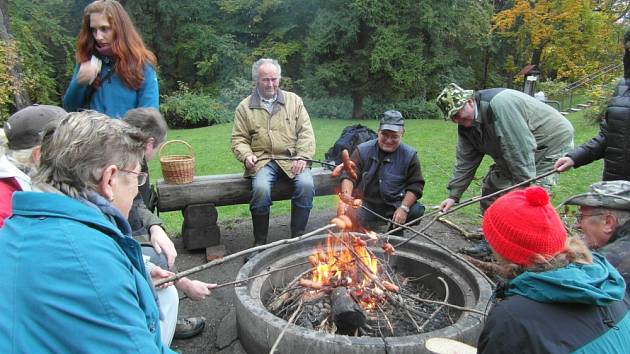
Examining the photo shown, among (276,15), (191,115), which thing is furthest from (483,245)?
(276,15)

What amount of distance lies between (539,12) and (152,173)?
18.3 meters

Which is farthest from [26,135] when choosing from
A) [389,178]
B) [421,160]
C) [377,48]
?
[377,48]

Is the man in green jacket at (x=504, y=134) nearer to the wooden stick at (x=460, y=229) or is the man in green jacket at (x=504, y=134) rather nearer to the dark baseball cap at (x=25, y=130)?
the wooden stick at (x=460, y=229)

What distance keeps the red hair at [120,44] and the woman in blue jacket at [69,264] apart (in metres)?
2.39

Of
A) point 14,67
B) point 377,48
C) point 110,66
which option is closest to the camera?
point 110,66

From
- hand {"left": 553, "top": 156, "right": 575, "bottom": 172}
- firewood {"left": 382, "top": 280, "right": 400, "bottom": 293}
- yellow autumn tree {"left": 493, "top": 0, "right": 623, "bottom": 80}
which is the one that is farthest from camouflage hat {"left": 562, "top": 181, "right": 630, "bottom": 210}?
yellow autumn tree {"left": 493, "top": 0, "right": 623, "bottom": 80}

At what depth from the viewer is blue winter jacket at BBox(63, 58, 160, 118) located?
12.3 ft

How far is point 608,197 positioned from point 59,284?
2827 millimetres

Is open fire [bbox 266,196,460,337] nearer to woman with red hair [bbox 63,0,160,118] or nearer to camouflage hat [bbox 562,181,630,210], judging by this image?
camouflage hat [bbox 562,181,630,210]

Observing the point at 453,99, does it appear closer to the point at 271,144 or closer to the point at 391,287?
the point at 391,287

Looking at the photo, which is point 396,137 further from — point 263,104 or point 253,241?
point 253,241

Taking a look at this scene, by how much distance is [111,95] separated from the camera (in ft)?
12.5

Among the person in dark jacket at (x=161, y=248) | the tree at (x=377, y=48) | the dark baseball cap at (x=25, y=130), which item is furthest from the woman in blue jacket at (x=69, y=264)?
the tree at (x=377, y=48)

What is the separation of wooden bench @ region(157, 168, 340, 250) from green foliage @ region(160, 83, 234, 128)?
1347 cm
